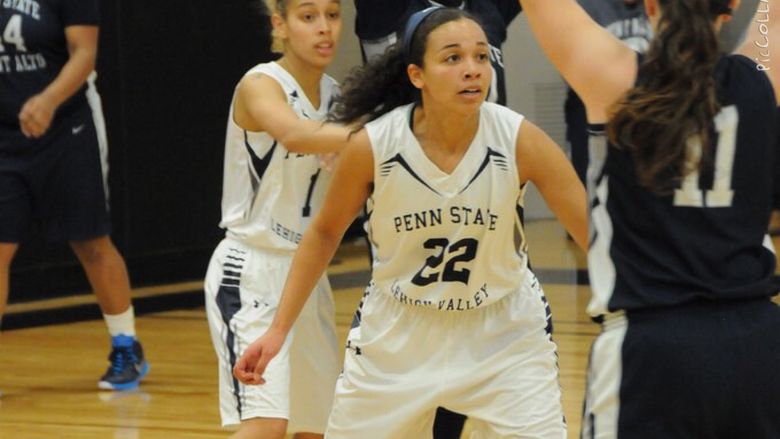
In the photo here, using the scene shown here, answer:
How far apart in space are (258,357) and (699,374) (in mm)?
1443

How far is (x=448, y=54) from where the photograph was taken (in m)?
A: 3.78

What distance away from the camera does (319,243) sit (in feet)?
12.3

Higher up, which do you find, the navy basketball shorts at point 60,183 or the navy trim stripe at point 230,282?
the navy trim stripe at point 230,282

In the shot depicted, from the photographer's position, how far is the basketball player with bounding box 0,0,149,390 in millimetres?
6426

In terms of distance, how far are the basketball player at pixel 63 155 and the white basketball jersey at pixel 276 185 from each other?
186cm

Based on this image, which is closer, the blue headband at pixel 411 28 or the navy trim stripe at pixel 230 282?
the blue headband at pixel 411 28

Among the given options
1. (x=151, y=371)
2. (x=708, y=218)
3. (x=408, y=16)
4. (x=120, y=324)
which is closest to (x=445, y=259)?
(x=408, y=16)

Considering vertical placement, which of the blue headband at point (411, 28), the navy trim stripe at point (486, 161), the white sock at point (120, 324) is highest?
the blue headband at point (411, 28)

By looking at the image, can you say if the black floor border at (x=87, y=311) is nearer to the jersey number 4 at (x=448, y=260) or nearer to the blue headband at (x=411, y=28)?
the blue headband at (x=411, y=28)

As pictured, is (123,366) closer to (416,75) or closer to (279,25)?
(279,25)

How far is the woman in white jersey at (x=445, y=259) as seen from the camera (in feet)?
12.2

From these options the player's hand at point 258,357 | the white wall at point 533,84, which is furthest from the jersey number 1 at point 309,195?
the white wall at point 533,84

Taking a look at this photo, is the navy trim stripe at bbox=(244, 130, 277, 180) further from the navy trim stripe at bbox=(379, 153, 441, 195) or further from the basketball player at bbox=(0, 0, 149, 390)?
the basketball player at bbox=(0, 0, 149, 390)

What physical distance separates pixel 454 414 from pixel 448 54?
956 millimetres
